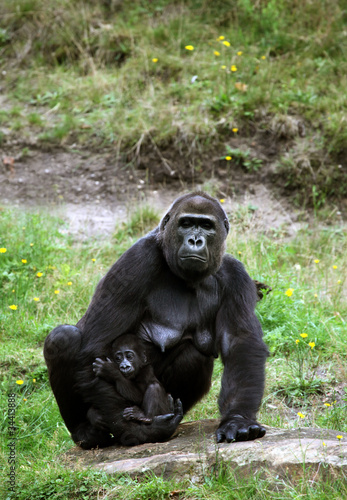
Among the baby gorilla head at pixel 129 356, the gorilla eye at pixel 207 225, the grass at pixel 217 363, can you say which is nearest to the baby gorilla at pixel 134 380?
the baby gorilla head at pixel 129 356

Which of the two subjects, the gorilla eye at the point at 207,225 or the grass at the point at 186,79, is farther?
the grass at the point at 186,79

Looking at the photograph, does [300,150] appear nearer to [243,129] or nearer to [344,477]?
[243,129]

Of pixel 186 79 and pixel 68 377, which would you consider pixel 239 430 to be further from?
pixel 186 79

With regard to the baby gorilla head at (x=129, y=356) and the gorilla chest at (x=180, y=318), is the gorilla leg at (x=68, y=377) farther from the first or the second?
the gorilla chest at (x=180, y=318)

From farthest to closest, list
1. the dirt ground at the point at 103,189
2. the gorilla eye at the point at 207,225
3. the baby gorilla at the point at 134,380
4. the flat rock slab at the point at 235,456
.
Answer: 1. the dirt ground at the point at 103,189
2. the gorilla eye at the point at 207,225
3. the baby gorilla at the point at 134,380
4. the flat rock slab at the point at 235,456

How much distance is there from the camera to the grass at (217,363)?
12.4 ft

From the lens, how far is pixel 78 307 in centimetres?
682

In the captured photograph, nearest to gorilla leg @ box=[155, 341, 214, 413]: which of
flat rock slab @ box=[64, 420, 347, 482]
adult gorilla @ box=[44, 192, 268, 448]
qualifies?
adult gorilla @ box=[44, 192, 268, 448]

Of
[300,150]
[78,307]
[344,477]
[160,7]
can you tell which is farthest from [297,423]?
[160,7]

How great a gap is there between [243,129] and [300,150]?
89 cm

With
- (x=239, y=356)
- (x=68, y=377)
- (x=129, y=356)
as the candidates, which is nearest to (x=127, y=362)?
(x=129, y=356)

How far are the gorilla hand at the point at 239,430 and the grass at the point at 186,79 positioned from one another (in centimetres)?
556

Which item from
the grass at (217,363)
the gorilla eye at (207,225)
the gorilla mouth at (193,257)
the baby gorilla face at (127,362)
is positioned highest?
the gorilla eye at (207,225)

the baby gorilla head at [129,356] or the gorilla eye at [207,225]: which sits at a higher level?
the gorilla eye at [207,225]
